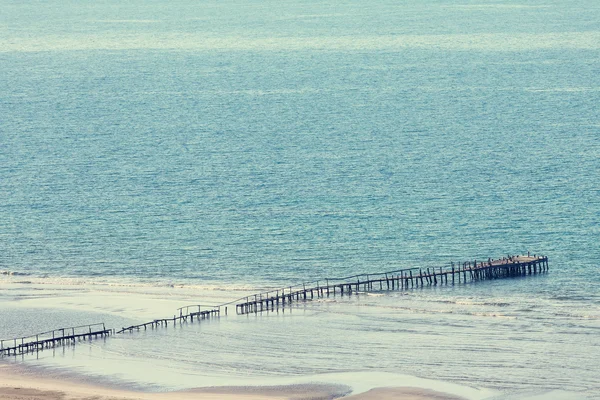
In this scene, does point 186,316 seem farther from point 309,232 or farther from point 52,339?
point 309,232

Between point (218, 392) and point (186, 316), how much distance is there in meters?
17.7

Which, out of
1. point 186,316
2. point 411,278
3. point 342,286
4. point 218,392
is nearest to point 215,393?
point 218,392

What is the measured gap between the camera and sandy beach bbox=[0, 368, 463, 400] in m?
70.6

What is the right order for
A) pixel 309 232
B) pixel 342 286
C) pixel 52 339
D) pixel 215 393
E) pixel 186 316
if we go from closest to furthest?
1. pixel 215 393
2. pixel 52 339
3. pixel 186 316
4. pixel 342 286
5. pixel 309 232

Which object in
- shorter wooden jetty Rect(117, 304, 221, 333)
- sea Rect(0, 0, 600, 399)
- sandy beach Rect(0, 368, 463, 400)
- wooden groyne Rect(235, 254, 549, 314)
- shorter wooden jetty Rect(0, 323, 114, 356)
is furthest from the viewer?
wooden groyne Rect(235, 254, 549, 314)

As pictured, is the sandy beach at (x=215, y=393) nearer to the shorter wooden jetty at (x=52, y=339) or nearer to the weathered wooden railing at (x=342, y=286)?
the shorter wooden jetty at (x=52, y=339)

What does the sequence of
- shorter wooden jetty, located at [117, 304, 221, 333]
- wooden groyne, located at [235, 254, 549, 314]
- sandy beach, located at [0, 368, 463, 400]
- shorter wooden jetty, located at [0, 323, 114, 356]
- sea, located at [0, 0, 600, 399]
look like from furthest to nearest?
wooden groyne, located at [235, 254, 549, 314]
shorter wooden jetty, located at [117, 304, 221, 333]
shorter wooden jetty, located at [0, 323, 114, 356]
sea, located at [0, 0, 600, 399]
sandy beach, located at [0, 368, 463, 400]

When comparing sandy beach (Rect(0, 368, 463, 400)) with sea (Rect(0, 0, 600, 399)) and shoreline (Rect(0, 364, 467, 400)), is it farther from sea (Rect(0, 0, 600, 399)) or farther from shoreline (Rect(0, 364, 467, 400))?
sea (Rect(0, 0, 600, 399))

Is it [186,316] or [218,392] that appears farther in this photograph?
[186,316]

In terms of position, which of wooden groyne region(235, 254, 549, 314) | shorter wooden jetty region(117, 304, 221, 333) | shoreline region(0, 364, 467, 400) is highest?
wooden groyne region(235, 254, 549, 314)

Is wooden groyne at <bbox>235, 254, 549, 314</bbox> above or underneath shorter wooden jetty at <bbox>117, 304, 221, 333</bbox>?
above

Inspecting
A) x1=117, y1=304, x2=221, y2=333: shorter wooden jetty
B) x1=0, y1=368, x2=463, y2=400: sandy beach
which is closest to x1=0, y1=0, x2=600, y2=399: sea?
x1=117, y1=304, x2=221, y2=333: shorter wooden jetty

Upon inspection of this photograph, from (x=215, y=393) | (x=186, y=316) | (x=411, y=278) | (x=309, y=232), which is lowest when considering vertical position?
(x=215, y=393)

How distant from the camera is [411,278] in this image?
100062 mm
